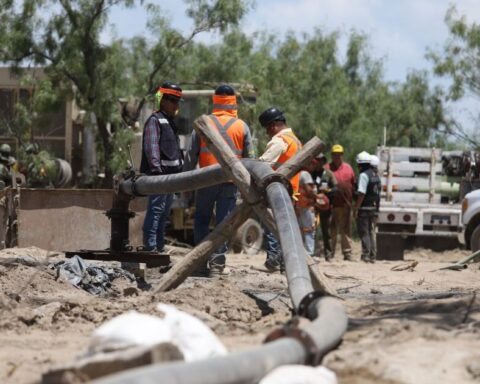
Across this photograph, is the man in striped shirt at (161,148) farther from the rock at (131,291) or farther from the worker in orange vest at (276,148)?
the rock at (131,291)

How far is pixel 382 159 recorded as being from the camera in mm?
20094

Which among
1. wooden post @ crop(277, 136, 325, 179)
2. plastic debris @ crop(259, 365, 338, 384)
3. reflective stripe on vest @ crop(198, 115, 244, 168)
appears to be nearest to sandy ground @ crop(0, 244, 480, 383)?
plastic debris @ crop(259, 365, 338, 384)

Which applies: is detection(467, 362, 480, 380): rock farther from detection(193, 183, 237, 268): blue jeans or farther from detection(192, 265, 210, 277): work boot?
detection(193, 183, 237, 268): blue jeans

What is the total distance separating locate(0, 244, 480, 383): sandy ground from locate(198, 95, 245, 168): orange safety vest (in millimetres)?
1262

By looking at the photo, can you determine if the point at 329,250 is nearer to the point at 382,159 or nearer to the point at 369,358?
the point at 382,159

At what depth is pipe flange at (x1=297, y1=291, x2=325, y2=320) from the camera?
6.70m

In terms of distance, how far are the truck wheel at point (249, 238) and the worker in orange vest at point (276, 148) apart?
6.29m

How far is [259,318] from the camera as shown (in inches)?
317

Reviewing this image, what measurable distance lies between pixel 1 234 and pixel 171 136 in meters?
2.83

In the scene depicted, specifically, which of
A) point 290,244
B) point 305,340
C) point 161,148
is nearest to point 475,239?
point 161,148

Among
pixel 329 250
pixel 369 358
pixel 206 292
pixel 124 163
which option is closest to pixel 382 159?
Answer: pixel 329 250

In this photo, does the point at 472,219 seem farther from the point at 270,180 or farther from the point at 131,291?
the point at 131,291

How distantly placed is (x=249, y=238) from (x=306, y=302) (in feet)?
40.8

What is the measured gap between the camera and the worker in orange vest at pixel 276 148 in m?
11.5
